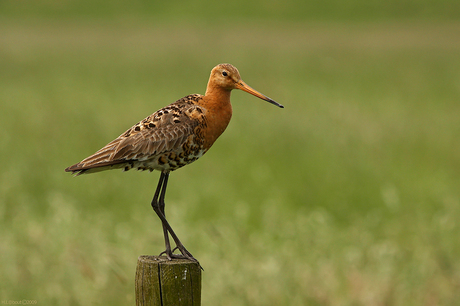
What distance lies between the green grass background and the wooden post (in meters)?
2.08

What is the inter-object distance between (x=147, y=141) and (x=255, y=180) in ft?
25.2

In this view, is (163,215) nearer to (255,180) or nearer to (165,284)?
(165,284)

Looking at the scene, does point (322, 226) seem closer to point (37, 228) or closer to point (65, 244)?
point (65, 244)

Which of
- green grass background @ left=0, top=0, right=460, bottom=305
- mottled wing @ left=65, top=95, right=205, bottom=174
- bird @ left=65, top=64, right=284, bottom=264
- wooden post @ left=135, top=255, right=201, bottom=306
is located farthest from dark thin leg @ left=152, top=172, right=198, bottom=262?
green grass background @ left=0, top=0, right=460, bottom=305

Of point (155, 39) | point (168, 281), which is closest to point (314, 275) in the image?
point (168, 281)

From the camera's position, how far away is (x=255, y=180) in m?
12.1

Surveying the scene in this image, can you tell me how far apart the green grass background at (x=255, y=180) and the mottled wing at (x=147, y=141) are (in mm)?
2066

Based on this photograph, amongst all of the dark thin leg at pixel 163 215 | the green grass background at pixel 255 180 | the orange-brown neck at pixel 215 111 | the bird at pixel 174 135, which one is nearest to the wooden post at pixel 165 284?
the bird at pixel 174 135

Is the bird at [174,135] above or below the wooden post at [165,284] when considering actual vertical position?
above

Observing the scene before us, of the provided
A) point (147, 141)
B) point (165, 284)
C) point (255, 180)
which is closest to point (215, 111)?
point (147, 141)

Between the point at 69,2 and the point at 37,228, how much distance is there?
51.1m

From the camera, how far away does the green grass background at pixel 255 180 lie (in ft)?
22.6

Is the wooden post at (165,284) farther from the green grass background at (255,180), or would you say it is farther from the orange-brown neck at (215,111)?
the green grass background at (255,180)

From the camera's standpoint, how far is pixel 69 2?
55531 millimetres
